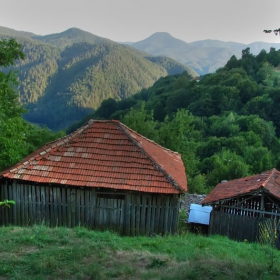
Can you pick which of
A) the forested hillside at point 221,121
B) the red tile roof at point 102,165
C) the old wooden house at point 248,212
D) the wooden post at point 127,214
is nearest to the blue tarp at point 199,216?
the old wooden house at point 248,212

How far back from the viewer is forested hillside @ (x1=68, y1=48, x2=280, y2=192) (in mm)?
25672

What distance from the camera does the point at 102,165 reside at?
34.8ft

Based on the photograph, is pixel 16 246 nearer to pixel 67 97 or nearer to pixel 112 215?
pixel 112 215

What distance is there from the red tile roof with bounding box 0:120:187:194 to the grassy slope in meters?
1.92

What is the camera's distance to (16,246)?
7113mm

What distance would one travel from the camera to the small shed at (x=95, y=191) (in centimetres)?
1008

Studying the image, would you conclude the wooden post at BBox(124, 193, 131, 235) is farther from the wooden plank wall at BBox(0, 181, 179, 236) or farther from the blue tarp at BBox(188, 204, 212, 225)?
the blue tarp at BBox(188, 204, 212, 225)

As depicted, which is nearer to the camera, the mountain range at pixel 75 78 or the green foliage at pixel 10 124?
the green foliage at pixel 10 124

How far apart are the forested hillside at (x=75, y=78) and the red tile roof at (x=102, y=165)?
376 feet

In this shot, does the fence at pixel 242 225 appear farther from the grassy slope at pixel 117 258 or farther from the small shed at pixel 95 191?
the grassy slope at pixel 117 258

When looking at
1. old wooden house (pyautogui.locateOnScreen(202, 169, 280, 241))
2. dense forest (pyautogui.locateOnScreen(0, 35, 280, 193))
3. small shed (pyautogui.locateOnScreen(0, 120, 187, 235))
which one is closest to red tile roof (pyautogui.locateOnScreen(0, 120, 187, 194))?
small shed (pyautogui.locateOnScreen(0, 120, 187, 235))

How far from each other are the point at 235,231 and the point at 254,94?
52.2 meters

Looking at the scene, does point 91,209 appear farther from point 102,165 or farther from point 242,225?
point 242,225

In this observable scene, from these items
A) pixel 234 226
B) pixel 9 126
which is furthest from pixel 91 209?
pixel 234 226
